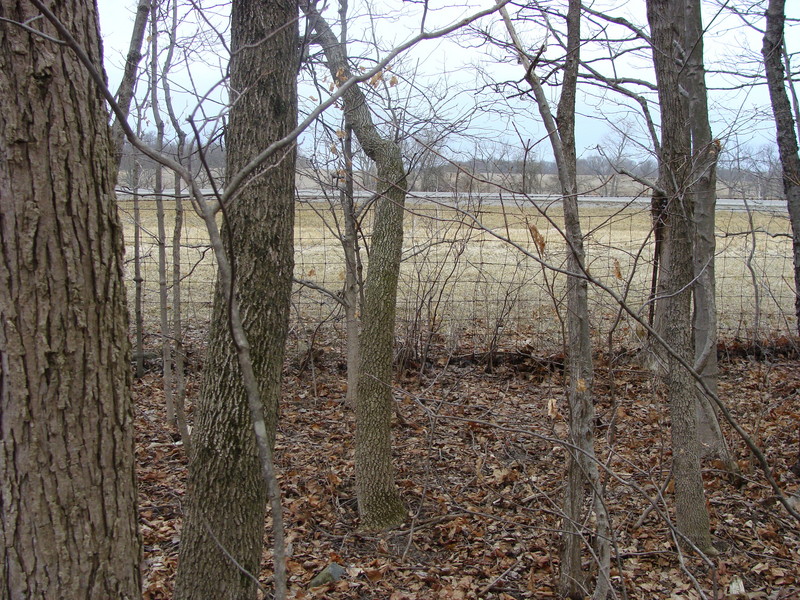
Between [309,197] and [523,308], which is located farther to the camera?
[523,308]

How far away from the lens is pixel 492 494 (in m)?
4.79


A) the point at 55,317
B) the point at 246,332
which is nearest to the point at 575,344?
the point at 246,332

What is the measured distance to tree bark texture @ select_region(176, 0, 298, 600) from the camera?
266cm

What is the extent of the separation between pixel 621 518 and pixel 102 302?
3777 mm

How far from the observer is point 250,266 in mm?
2643

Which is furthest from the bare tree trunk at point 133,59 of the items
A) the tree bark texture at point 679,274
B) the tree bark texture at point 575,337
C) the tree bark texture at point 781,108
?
the tree bark texture at point 781,108

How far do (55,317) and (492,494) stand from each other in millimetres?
3926

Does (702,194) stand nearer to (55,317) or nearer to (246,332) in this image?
(246,332)

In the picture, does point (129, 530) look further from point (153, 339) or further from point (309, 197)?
point (153, 339)

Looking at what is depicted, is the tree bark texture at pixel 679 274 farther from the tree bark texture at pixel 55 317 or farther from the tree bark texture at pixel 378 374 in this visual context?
the tree bark texture at pixel 55 317

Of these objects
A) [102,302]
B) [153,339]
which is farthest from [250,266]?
[153,339]

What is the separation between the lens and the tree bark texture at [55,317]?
145 centimetres

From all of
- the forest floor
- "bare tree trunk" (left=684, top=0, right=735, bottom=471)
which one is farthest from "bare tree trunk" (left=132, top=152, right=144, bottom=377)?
"bare tree trunk" (left=684, top=0, right=735, bottom=471)

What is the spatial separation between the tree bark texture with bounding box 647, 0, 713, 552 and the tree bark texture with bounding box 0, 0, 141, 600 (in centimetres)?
300
